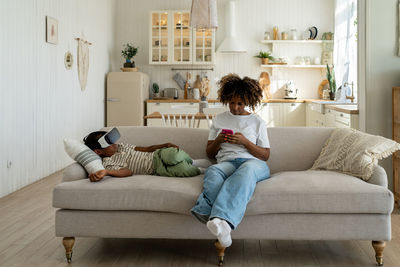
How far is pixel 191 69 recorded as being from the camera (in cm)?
875

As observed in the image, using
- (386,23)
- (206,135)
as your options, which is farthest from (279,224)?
(386,23)

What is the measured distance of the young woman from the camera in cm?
250

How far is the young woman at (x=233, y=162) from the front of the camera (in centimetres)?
250

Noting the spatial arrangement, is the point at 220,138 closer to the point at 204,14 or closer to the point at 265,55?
the point at 204,14

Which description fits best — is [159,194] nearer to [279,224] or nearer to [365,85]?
[279,224]

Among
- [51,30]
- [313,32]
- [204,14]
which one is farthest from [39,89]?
[313,32]

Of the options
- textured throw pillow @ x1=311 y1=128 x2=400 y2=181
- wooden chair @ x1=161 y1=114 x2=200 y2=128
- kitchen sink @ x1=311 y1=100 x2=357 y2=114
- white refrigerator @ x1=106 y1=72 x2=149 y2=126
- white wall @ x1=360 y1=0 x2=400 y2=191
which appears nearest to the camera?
textured throw pillow @ x1=311 y1=128 x2=400 y2=181

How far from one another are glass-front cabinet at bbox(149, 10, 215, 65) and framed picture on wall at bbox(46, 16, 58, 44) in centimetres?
271

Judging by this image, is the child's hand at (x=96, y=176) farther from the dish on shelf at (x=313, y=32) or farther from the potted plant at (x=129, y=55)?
the dish on shelf at (x=313, y=32)

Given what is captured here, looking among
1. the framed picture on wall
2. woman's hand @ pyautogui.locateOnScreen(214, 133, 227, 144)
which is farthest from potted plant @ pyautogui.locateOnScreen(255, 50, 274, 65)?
woman's hand @ pyautogui.locateOnScreen(214, 133, 227, 144)

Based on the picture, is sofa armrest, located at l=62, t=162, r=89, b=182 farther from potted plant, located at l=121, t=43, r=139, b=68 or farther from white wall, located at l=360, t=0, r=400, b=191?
potted plant, located at l=121, t=43, r=139, b=68

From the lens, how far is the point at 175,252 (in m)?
2.94

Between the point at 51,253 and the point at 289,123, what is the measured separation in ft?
19.0

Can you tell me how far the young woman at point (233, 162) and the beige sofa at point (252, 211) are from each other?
0.12 metres
